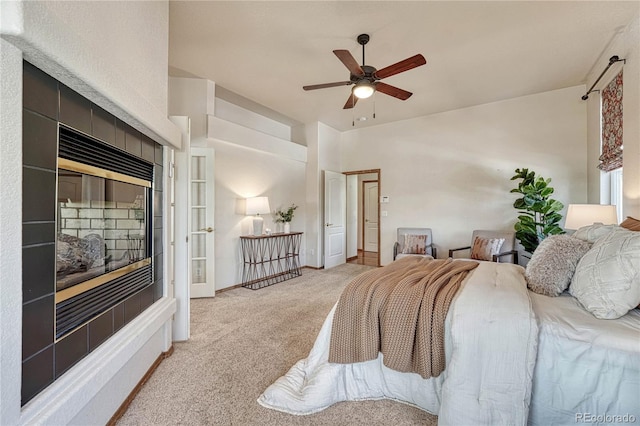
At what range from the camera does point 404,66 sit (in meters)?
2.43

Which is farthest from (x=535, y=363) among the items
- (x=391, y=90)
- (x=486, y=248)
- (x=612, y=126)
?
(x=612, y=126)

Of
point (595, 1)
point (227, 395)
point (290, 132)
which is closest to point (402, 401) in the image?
point (227, 395)

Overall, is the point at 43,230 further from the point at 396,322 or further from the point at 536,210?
the point at 536,210

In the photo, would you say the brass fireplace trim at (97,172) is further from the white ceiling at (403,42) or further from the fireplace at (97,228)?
the white ceiling at (403,42)

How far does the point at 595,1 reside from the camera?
2.29 m

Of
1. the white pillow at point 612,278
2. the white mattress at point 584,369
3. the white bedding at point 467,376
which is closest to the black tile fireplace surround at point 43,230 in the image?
the white bedding at point 467,376

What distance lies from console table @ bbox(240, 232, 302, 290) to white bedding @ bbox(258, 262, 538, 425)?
275cm

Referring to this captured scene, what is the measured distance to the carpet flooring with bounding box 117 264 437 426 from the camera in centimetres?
160

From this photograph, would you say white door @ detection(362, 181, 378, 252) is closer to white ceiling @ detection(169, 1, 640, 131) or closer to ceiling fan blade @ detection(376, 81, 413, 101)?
white ceiling @ detection(169, 1, 640, 131)

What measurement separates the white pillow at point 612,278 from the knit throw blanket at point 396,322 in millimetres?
633

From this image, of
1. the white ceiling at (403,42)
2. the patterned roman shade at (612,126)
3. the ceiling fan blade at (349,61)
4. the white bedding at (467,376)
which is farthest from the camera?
the patterned roman shade at (612,126)

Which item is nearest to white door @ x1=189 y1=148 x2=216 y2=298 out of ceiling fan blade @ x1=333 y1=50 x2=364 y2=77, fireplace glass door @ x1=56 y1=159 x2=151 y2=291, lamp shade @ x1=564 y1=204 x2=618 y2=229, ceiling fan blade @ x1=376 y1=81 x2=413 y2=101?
fireplace glass door @ x1=56 y1=159 x2=151 y2=291

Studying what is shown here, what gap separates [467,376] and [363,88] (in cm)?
248

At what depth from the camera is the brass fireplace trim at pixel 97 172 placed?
4.08 feet
